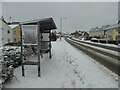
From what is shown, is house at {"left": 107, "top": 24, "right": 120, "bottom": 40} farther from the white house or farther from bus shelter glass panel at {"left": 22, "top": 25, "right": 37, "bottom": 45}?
the white house

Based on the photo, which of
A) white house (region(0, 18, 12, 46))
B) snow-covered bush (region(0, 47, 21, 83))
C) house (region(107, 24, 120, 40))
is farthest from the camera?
house (region(107, 24, 120, 40))

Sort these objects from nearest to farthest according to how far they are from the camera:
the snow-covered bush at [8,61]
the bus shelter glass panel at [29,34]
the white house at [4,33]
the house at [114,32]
→ the snow-covered bush at [8,61] → the bus shelter glass panel at [29,34] → the white house at [4,33] → the house at [114,32]

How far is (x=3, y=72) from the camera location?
3.28 meters

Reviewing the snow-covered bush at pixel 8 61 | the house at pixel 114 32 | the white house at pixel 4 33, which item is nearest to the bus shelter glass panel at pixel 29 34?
the snow-covered bush at pixel 8 61

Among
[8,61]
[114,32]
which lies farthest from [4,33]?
[114,32]

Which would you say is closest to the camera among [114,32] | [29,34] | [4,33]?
[29,34]

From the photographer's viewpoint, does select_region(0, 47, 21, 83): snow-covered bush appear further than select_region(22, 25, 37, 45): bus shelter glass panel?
No

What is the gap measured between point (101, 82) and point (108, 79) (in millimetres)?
486

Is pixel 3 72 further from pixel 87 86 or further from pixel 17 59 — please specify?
pixel 87 86

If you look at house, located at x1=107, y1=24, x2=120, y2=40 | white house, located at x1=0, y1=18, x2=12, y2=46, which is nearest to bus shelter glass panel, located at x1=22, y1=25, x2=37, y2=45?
white house, located at x1=0, y1=18, x2=12, y2=46

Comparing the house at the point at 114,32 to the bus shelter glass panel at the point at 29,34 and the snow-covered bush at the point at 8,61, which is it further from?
the snow-covered bush at the point at 8,61

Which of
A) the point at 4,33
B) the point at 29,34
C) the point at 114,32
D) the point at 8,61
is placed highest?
the point at 114,32

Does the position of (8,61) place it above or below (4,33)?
below

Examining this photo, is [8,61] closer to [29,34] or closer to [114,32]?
[29,34]
